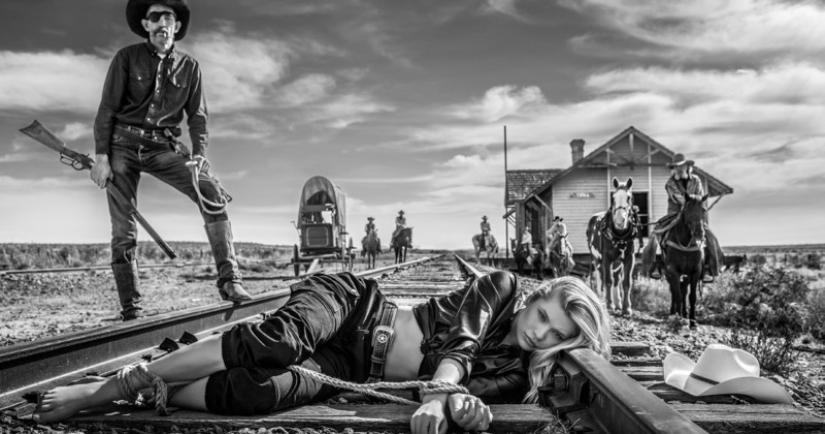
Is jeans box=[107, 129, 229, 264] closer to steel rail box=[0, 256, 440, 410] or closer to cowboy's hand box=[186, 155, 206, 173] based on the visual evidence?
cowboy's hand box=[186, 155, 206, 173]

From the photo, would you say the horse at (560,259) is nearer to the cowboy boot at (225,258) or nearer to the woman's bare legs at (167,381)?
the cowboy boot at (225,258)

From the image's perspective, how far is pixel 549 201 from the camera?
31.3 meters

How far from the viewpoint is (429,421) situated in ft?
7.63

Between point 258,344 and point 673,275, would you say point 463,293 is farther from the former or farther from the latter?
point 673,275

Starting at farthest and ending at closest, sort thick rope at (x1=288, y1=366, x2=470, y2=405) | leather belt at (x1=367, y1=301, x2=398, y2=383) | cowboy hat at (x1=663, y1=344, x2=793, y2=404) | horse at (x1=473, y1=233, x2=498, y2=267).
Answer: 1. horse at (x1=473, y1=233, x2=498, y2=267)
2. leather belt at (x1=367, y1=301, x2=398, y2=383)
3. cowboy hat at (x1=663, y1=344, x2=793, y2=404)
4. thick rope at (x1=288, y1=366, x2=470, y2=405)

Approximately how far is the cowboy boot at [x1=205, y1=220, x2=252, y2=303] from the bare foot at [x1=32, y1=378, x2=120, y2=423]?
3013 mm

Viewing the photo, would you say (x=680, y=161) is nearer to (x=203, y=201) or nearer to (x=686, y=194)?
(x=686, y=194)

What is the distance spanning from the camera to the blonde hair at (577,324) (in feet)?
9.52

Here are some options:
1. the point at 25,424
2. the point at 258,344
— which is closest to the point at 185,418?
the point at 258,344

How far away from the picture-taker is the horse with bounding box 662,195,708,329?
9.41 metres

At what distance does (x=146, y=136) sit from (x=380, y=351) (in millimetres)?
3302

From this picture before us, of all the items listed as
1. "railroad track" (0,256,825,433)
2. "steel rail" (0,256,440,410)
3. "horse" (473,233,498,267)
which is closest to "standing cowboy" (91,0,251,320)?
"steel rail" (0,256,440,410)

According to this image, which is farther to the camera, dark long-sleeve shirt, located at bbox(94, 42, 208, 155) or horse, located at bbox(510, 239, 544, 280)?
horse, located at bbox(510, 239, 544, 280)

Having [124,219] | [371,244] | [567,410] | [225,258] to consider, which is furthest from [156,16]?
[371,244]
